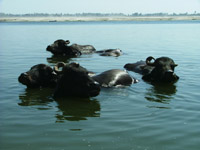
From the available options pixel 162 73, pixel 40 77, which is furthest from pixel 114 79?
pixel 40 77

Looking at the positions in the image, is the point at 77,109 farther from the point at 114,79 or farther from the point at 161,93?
the point at 161,93

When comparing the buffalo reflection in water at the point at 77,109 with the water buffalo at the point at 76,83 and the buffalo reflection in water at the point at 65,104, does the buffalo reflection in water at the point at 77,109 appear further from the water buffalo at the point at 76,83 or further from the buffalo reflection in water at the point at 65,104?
the water buffalo at the point at 76,83

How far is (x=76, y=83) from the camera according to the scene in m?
9.99

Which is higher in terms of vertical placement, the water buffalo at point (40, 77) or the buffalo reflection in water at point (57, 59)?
the water buffalo at point (40, 77)

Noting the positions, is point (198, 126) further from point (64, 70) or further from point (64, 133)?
point (64, 70)

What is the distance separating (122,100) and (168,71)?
3.08 m

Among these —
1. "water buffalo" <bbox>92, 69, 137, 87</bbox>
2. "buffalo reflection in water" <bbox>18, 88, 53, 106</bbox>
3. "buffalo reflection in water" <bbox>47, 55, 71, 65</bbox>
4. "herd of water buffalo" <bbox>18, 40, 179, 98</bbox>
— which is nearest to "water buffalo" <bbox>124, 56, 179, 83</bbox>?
"herd of water buffalo" <bbox>18, 40, 179, 98</bbox>

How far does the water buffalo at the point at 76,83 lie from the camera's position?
390 inches

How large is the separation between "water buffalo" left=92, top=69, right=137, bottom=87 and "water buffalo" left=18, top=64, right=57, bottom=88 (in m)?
1.52

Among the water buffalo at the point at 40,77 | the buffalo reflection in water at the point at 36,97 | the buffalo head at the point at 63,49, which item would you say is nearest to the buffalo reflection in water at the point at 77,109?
the buffalo reflection in water at the point at 36,97

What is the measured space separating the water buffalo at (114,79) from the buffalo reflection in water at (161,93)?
96 cm

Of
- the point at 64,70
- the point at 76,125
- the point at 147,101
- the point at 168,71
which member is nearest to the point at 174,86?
the point at 168,71

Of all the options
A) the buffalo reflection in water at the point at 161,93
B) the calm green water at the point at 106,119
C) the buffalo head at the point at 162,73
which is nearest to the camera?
the calm green water at the point at 106,119

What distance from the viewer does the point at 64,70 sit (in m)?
10.1
